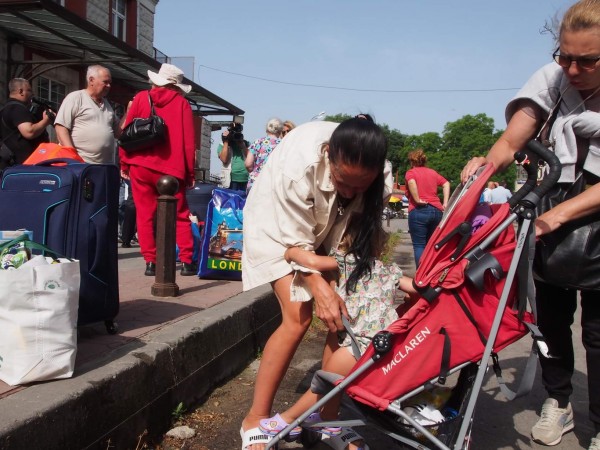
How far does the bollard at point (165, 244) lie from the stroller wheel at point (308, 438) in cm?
198

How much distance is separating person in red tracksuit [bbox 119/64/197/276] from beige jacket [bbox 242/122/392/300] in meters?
2.56

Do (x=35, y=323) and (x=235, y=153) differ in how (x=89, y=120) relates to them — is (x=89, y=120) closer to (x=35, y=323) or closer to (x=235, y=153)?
(x=35, y=323)

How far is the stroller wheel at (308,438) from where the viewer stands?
268cm

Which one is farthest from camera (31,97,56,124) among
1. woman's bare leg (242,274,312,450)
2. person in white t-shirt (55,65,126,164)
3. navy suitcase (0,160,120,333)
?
woman's bare leg (242,274,312,450)

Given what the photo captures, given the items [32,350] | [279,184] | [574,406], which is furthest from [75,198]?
[574,406]

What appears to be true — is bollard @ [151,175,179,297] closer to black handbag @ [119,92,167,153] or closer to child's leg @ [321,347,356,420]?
black handbag @ [119,92,167,153]

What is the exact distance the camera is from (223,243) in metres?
5.41

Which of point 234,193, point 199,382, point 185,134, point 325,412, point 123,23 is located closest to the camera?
point 325,412

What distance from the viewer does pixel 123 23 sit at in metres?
20.3

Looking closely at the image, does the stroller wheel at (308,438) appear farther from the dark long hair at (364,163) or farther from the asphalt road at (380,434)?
the dark long hair at (364,163)

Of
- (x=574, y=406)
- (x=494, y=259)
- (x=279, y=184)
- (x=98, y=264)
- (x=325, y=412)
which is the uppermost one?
(x=279, y=184)

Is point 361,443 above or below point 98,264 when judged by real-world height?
below

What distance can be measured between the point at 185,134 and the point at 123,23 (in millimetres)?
17111

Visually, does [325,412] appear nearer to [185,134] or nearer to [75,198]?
[75,198]
